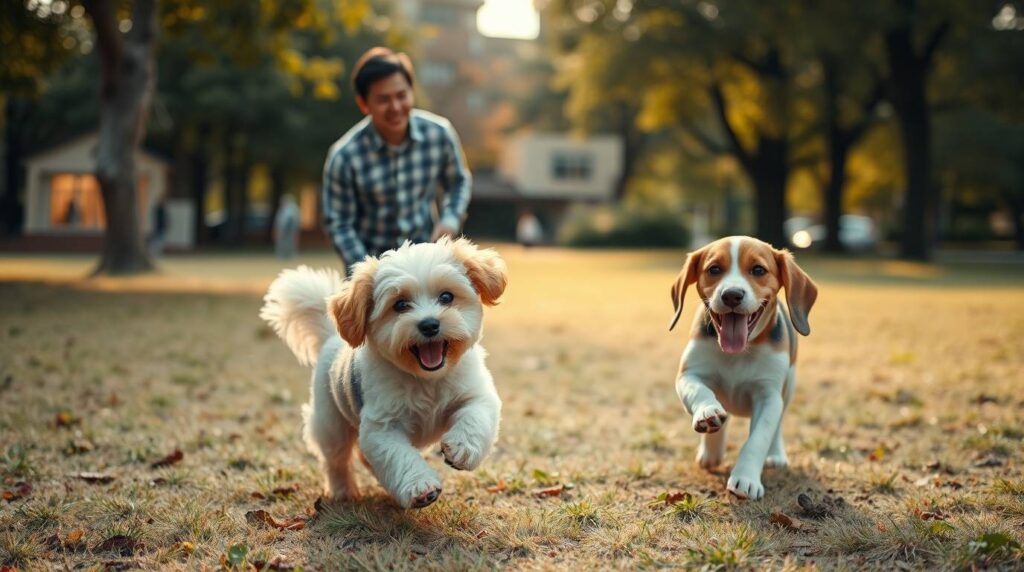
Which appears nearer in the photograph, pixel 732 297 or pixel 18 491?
pixel 732 297

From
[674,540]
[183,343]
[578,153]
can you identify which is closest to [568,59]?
[578,153]

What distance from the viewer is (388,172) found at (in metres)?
5.48

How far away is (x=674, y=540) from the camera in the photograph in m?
3.43

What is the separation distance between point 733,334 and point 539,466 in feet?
4.78

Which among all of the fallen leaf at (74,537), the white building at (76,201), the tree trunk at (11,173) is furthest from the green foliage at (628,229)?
the fallen leaf at (74,537)

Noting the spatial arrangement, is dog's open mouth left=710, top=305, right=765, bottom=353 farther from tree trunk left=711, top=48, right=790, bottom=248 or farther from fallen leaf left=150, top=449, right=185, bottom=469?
tree trunk left=711, top=48, right=790, bottom=248

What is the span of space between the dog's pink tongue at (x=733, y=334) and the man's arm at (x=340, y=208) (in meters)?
2.38

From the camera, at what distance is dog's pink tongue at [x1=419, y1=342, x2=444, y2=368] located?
351 cm

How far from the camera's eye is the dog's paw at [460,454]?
11.2 feet

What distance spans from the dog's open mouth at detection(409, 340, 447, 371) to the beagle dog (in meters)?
1.09

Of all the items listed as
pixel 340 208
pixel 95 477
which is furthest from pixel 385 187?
pixel 95 477

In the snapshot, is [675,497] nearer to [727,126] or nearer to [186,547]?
[186,547]

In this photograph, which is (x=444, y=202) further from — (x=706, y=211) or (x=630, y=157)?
(x=706, y=211)

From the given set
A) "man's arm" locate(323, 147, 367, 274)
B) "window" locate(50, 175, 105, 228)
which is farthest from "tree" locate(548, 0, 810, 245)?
"man's arm" locate(323, 147, 367, 274)
